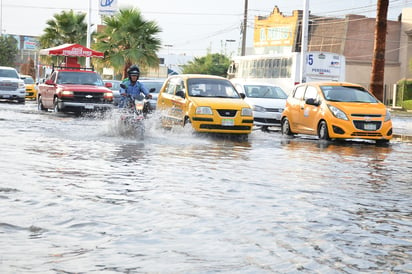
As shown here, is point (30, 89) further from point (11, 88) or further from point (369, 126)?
point (369, 126)

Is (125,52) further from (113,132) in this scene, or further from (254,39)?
(254,39)

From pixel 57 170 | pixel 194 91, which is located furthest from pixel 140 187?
pixel 194 91

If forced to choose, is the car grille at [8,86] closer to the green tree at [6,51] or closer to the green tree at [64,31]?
the green tree at [64,31]

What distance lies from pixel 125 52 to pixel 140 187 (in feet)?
124

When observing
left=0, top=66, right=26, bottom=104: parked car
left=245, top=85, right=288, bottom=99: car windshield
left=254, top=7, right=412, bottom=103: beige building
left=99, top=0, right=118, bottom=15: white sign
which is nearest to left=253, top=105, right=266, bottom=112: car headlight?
left=245, top=85, right=288, bottom=99: car windshield

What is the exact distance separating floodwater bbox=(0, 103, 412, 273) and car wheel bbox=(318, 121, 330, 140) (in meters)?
4.63

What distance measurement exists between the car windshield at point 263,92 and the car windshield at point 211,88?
5.44 m

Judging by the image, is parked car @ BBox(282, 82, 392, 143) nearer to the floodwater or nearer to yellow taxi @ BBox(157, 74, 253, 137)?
yellow taxi @ BBox(157, 74, 253, 137)

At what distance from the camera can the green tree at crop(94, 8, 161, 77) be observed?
1893 inches

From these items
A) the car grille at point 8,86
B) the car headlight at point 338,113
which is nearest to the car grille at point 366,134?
the car headlight at point 338,113

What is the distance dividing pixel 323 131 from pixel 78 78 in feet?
43.1

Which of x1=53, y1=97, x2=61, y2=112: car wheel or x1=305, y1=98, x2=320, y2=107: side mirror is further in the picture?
x1=53, y1=97, x2=61, y2=112: car wheel

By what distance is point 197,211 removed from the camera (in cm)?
898

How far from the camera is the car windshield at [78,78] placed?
1257 inches
